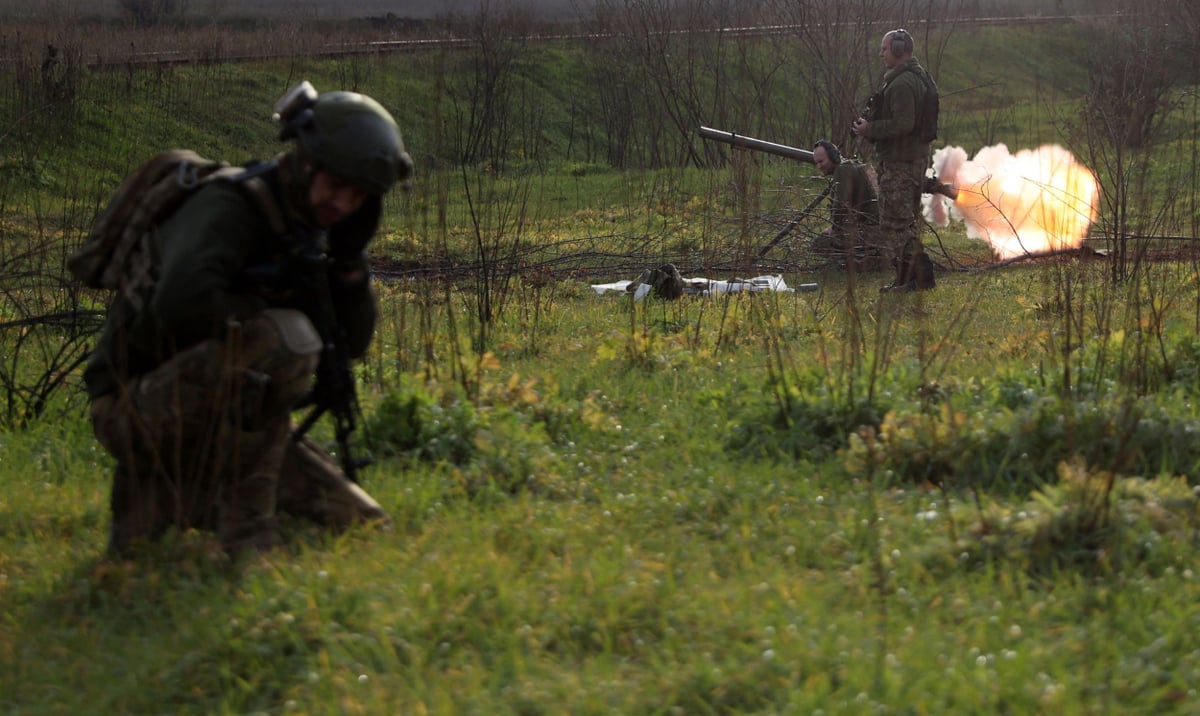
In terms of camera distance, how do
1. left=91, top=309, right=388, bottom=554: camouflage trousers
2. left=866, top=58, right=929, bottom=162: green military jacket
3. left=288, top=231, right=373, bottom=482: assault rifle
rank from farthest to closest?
left=866, top=58, right=929, bottom=162: green military jacket < left=288, top=231, right=373, bottom=482: assault rifle < left=91, top=309, right=388, bottom=554: camouflage trousers

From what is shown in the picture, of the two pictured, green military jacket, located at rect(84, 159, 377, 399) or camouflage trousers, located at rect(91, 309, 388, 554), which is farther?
camouflage trousers, located at rect(91, 309, 388, 554)

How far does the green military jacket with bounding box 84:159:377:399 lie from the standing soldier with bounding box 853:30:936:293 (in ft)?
26.8

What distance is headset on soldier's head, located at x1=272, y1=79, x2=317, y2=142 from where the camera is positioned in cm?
418

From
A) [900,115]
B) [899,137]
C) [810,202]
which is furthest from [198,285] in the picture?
[810,202]

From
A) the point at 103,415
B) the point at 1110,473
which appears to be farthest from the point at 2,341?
the point at 1110,473

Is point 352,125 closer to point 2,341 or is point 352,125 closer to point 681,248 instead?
point 2,341

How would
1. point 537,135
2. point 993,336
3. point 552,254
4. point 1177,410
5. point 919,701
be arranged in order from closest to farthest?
point 919,701, point 1177,410, point 993,336, point 552,254, point 537,135

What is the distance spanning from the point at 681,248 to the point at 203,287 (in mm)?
9408

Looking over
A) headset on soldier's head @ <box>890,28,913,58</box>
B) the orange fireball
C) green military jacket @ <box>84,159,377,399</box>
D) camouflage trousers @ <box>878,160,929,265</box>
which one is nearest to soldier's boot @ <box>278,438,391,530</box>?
green military jacket @ <box>84,159,377,399</box>

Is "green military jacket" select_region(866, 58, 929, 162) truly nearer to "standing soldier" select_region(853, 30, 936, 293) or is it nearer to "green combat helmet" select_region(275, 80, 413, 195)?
"standing soldier" select_region(853, 30, 936, 293)

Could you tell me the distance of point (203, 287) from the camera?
13.1 feet

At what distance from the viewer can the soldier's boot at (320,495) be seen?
4.56 metres

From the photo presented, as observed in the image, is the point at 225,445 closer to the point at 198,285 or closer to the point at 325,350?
the point at 325,350

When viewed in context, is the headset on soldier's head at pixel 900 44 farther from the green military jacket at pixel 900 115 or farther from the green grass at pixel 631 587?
the green grass at pixel 631 587
